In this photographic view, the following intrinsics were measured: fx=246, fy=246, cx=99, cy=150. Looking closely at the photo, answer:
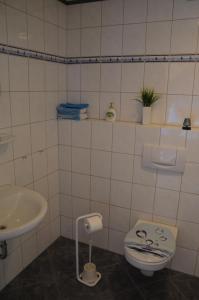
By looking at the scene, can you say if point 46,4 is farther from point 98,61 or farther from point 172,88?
point 172,88

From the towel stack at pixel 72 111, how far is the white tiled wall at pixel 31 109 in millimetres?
76

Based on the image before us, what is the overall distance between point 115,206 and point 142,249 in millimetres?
600

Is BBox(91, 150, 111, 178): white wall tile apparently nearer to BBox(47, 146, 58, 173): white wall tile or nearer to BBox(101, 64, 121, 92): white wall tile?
BBox(47, 146, 58, 173): white wall tile

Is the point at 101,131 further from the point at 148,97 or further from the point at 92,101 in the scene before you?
the point at 148,97

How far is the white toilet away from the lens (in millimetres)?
1743

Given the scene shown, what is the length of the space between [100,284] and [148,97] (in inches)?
64.4

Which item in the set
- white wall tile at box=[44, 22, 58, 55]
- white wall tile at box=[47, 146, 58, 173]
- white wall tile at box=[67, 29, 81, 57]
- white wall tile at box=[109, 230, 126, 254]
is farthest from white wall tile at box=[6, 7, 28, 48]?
white wall tile at box=[109, 230, 126, 254]

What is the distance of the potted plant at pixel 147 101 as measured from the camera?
2121mm

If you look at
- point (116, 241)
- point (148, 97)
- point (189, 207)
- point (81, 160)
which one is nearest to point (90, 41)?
point (148, 97)

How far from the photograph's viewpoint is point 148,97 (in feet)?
6.94

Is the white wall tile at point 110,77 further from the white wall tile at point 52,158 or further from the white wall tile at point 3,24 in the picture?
the white wall tile at point 3,24

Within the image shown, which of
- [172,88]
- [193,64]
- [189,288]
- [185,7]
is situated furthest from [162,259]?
[185,7]

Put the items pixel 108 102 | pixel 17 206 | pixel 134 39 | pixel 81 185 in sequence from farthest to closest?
pixel 81 185, pixel 108 102, pixel 134 39, pixel 17 206

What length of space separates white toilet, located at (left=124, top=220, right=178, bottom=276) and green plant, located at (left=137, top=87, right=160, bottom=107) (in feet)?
3.47
